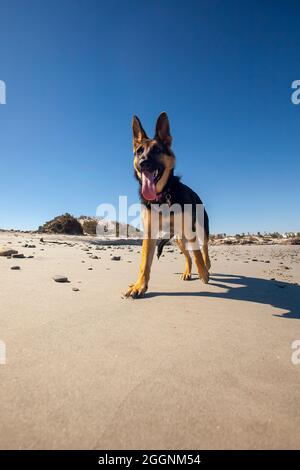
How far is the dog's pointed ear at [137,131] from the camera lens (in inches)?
180

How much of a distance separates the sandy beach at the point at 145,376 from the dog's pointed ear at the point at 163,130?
2701mm

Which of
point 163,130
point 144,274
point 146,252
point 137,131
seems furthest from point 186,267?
point 137,131

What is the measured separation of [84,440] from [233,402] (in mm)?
647

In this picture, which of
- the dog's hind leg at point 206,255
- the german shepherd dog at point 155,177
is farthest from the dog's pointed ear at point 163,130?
the dog's hind leg at point 206,255

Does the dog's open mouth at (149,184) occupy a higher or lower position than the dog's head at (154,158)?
lower

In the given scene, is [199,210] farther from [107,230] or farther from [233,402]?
[107,230]

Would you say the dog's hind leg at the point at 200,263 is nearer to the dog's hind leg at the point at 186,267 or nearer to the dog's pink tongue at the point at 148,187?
the dog's hind leg at the point at 186,267

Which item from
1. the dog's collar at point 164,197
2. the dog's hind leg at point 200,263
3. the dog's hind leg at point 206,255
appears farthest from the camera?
the dog's hind leg at point 206,255

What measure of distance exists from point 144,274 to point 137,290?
0.31 metres

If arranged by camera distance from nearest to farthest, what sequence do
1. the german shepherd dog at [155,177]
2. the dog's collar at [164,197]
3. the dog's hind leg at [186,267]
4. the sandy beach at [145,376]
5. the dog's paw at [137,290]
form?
the sandy beach at [145,376]
the dog's paw at [137,290]
the german shepherd dog at [155,177]
the dog's collar at [164,197]
the dog's hind leg at [186,267]

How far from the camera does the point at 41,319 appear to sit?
225 cm

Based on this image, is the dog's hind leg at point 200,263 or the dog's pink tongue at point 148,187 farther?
the dog's hind leg at point 200,263

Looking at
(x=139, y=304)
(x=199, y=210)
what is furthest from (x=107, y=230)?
(x=139, y=304)

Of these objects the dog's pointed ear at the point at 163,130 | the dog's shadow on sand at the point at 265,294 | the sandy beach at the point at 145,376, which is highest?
the dog's pointed ear at the point at 163,130
